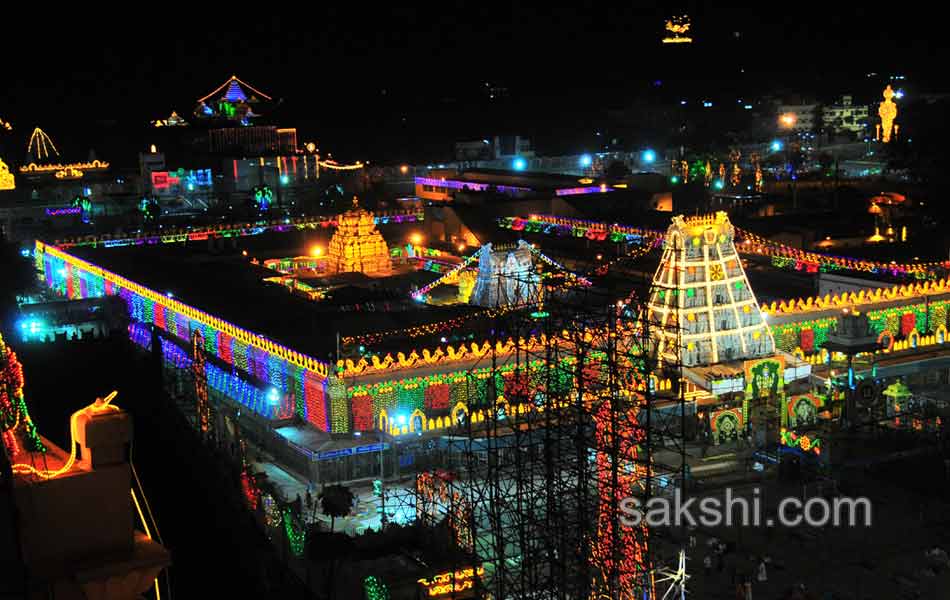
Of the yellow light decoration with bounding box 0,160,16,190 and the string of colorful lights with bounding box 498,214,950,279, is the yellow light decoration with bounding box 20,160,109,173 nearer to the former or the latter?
the yellow light decoration with bounding box 0,160,16,190

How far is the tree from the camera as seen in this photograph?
20531mm

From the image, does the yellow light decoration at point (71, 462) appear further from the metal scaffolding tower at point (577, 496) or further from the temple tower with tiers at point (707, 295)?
the temple tower with tiers at point (707, 295)

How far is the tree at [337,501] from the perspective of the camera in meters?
20.5

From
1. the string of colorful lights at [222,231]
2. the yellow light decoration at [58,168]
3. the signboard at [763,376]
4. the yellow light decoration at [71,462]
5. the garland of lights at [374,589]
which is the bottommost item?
the garland of lights at [374,589]

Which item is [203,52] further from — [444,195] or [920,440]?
[920,440]

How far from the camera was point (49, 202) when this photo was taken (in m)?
57.5

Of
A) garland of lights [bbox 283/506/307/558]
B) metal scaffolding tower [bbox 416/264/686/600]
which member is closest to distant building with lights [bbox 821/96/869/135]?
metal scaffolding tower [bbox 416/264/686/600]

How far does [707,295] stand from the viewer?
1058 inches

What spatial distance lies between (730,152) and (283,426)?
2207 inches

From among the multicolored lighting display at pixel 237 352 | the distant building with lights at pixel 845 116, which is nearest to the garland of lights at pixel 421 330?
the multicolored lighting display at pixel 237 352

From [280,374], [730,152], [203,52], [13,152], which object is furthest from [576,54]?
[280,374]

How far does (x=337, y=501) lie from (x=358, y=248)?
2165 centimetres

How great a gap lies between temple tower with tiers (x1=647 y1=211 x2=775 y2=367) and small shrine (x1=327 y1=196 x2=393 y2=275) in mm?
16407

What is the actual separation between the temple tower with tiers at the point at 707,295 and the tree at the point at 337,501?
8.38m
